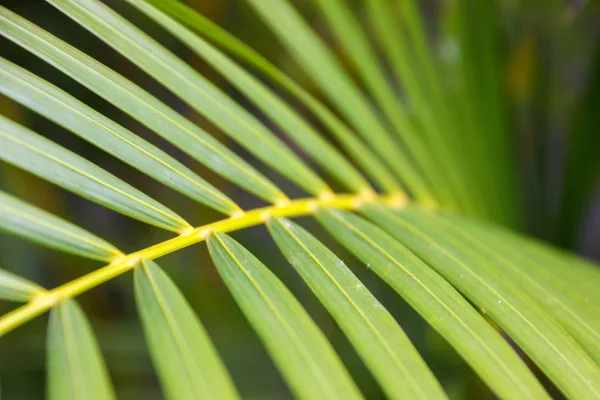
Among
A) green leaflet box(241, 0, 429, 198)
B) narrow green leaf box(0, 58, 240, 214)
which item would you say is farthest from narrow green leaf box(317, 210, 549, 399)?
green leaflet box(241, 0, 429, 198)

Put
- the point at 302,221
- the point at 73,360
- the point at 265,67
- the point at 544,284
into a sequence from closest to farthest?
the point at 73,360, the point at 544,284, the point at 265,67, the point at 302,221

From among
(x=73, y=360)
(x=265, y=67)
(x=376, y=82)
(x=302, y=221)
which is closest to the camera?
(x=73, y=360)

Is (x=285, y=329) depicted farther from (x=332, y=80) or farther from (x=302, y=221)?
(x=302, y=221)

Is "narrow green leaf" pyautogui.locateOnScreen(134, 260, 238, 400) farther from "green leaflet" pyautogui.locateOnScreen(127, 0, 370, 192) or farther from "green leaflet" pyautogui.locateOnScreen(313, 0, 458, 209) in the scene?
"green leaflet" pyautogui.locateOnScreen(313, 0, 458, 209)

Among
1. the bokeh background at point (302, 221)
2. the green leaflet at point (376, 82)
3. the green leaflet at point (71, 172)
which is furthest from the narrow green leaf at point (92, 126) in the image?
the bokeh background at point (302, 221)

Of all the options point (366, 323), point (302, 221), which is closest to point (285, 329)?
point (366, 323)

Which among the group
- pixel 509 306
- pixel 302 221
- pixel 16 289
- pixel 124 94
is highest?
pixel 302 221
